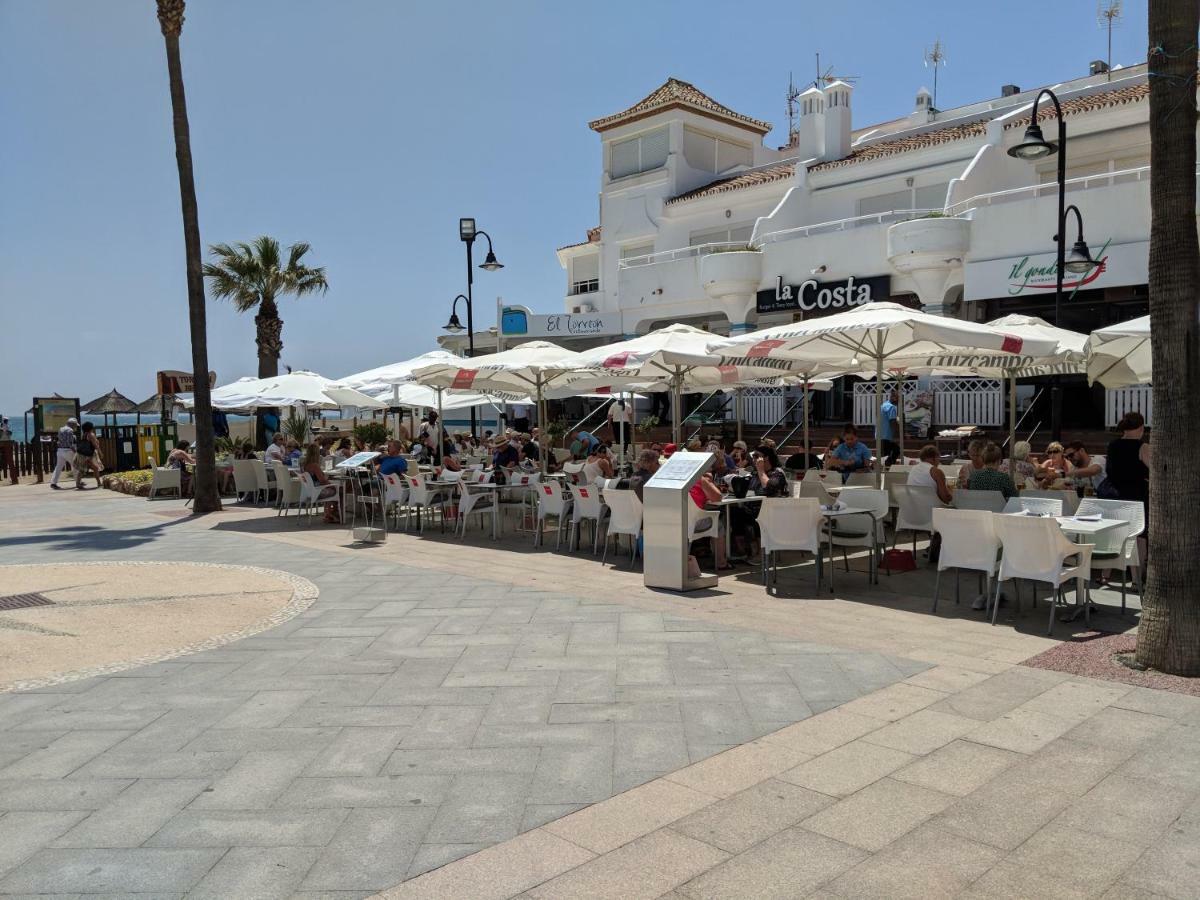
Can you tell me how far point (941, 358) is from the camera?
12.9 m

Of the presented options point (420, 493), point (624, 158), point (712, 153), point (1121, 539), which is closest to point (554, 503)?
point (420, 493)

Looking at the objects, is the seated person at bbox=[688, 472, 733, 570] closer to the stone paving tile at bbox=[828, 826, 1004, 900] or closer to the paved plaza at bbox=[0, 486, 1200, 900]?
the paved plaza at bbox=[0, 486, 1200, 900]

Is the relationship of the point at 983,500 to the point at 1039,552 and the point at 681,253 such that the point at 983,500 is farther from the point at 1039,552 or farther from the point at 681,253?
the point at 681,253

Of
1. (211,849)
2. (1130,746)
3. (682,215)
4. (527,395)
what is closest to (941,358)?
(527,395)

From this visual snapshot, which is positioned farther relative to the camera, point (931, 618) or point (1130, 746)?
point (931, 618)

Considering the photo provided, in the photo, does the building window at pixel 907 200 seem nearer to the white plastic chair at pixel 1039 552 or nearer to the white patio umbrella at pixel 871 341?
the white patio umbrella at pixel 871 341

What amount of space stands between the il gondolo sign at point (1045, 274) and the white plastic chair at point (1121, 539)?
1040cm

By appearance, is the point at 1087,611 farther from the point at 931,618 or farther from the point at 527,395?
the point at 527,395

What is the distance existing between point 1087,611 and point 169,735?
6621mm

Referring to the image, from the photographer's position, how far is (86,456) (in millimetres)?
23484

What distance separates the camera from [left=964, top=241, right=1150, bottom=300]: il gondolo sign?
17.7 meters

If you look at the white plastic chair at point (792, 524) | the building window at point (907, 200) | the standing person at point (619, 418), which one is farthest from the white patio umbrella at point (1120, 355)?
the building window at point (907, 200)

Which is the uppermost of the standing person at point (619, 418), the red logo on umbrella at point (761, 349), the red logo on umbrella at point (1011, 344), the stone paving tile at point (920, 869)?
the red logo on umbrella at point (761, 349)

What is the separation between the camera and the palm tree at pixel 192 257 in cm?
1653
